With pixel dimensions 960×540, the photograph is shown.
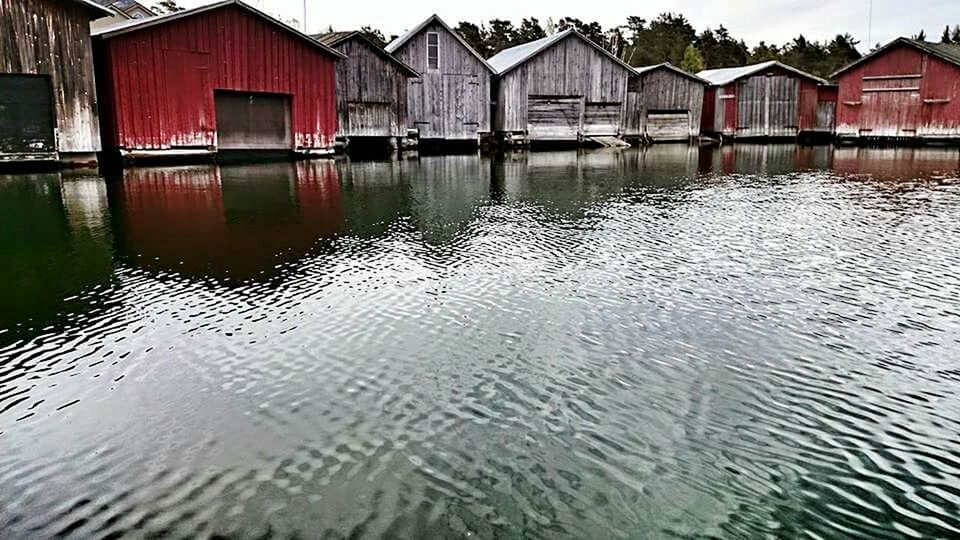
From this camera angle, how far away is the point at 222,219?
9.99 meters

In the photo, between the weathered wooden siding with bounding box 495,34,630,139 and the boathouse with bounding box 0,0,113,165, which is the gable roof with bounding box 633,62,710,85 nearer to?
the weathered wooden siding with bounding box 495,34,630,139

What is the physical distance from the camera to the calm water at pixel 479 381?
9.80 feet

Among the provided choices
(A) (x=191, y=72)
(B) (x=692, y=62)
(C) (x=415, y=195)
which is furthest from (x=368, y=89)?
(B) (x=692, y=62)

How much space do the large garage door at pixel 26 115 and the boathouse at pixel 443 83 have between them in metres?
13.6

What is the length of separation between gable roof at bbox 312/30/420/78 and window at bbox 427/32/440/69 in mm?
1967

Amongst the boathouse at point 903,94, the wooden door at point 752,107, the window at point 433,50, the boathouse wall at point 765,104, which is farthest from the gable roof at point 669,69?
the window at point 433,50

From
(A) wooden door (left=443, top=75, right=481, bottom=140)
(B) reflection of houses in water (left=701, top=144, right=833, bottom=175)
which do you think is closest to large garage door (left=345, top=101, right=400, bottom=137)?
(A) wooden door (left=443, top=75, right=481, bottom=140)

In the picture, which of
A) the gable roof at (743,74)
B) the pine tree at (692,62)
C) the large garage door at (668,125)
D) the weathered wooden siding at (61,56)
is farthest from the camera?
the pine tree at (692,62)

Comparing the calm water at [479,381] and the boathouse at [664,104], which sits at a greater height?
the boathouse at [664,104]

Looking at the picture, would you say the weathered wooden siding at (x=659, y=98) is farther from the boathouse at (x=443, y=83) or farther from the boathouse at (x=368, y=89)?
the boathouse at (x=368, y=89)

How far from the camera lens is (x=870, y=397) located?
402 centimetres

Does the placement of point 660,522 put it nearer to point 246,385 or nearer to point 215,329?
point 246,385

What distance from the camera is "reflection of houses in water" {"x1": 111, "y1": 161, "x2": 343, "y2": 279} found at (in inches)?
291

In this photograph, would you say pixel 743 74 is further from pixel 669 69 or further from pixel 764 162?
pixel 764 162
